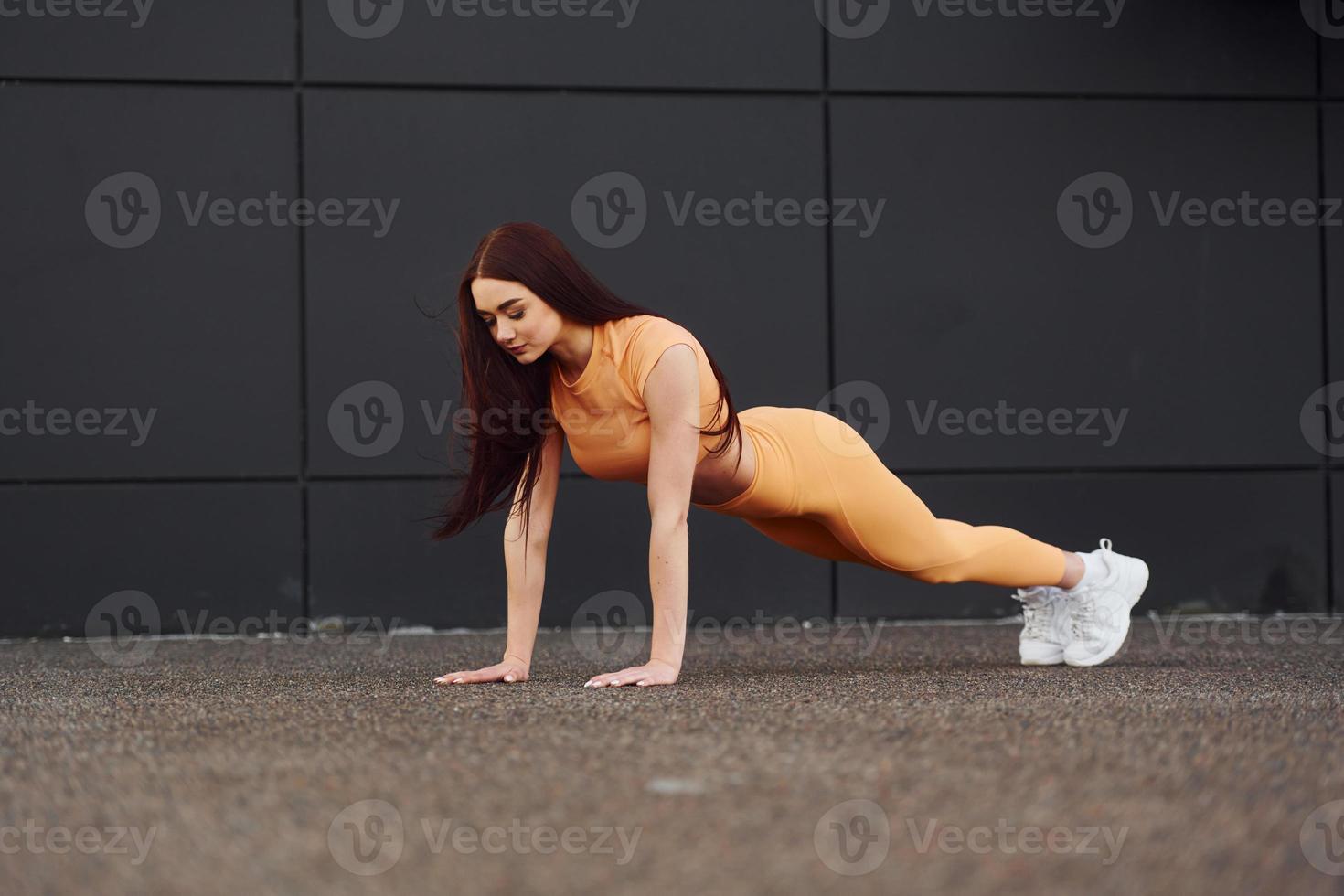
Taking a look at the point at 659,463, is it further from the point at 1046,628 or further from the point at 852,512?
the point at 1046,628

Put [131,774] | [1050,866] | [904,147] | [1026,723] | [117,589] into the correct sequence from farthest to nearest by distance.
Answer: [904,147], [117,589], [1026,723], [131,774], [1050,866]

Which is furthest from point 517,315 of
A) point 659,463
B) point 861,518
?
point 861,518

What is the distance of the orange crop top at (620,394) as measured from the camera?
Result: 2.37m

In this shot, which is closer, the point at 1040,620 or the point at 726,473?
the point at 726,473

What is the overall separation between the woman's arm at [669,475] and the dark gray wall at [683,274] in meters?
1.72

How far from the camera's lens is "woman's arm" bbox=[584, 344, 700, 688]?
233 cm

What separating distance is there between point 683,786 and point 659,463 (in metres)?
0.97

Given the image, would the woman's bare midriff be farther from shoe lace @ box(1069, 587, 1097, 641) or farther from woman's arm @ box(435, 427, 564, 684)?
shoe lace @ box(1069, 587, 1097, 641)

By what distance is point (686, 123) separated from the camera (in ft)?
13.5

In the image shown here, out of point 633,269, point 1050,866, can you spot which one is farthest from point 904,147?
point 1050,866

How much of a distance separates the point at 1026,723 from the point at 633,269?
250 cm

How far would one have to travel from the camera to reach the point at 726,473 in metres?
2.49

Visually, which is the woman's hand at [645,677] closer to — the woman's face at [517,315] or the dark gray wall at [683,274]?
the woman's face at [517,315]

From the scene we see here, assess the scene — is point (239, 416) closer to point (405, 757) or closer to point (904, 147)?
point (904, 147)
